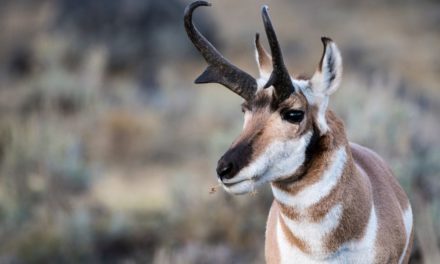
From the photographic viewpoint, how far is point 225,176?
4.30 metres

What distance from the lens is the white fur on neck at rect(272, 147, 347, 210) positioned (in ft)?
15.0

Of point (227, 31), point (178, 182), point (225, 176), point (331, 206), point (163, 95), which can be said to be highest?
point (225, 176)

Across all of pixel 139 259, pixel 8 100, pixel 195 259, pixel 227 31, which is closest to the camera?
pixel 195 259

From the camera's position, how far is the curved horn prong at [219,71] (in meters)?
4.69

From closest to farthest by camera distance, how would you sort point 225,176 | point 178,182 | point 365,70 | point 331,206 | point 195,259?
point 225,176 → point 331,206 → point 195,259 → point 178,182 → point 365,70

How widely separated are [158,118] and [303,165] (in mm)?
11127

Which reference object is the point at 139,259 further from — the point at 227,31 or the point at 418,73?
the point at 227,31

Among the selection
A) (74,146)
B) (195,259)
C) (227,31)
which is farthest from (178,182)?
(227,31)

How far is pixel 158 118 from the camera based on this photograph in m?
15.6

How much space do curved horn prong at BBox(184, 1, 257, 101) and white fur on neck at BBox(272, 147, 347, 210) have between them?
0.53m

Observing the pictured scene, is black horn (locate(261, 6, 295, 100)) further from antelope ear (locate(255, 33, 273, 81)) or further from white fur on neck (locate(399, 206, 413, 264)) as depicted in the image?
white fur on neck (locate(399, 206, 413, 264))

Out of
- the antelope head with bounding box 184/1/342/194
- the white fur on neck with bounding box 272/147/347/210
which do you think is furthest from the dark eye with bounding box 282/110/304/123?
the white fur on neck with bounding box 272/147/347/210

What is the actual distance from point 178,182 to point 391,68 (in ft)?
34.1

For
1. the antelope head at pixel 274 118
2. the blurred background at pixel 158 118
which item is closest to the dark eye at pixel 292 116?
the antelope head at pixel 274 118
